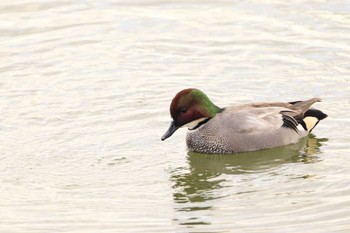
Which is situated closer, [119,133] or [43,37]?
[119,133]

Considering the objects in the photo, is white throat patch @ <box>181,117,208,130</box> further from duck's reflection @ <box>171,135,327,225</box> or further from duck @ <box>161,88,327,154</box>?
duck's reflection @ <box>171,135,327,225</box>

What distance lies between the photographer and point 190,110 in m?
14.9

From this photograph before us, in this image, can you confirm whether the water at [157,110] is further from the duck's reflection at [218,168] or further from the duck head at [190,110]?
the duck head at [190,110]

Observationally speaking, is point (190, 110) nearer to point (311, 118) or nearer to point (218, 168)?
point (218, 168)

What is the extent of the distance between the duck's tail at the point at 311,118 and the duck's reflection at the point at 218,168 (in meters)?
0.18

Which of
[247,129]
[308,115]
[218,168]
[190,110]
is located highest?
[190,110]

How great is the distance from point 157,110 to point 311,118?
7.41ft

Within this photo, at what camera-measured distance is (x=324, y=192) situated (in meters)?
12.9

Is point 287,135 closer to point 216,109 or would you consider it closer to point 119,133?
point 216,109

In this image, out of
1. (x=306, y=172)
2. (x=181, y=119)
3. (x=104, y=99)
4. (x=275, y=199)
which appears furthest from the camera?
(x=104, y=99)

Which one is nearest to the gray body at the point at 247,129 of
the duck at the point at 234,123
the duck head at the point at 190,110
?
the duck at the point at 234,123

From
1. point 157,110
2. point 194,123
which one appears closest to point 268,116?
point 194,123

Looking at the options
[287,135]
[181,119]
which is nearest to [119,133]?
[181,119]

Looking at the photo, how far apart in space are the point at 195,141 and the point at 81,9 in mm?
6721
